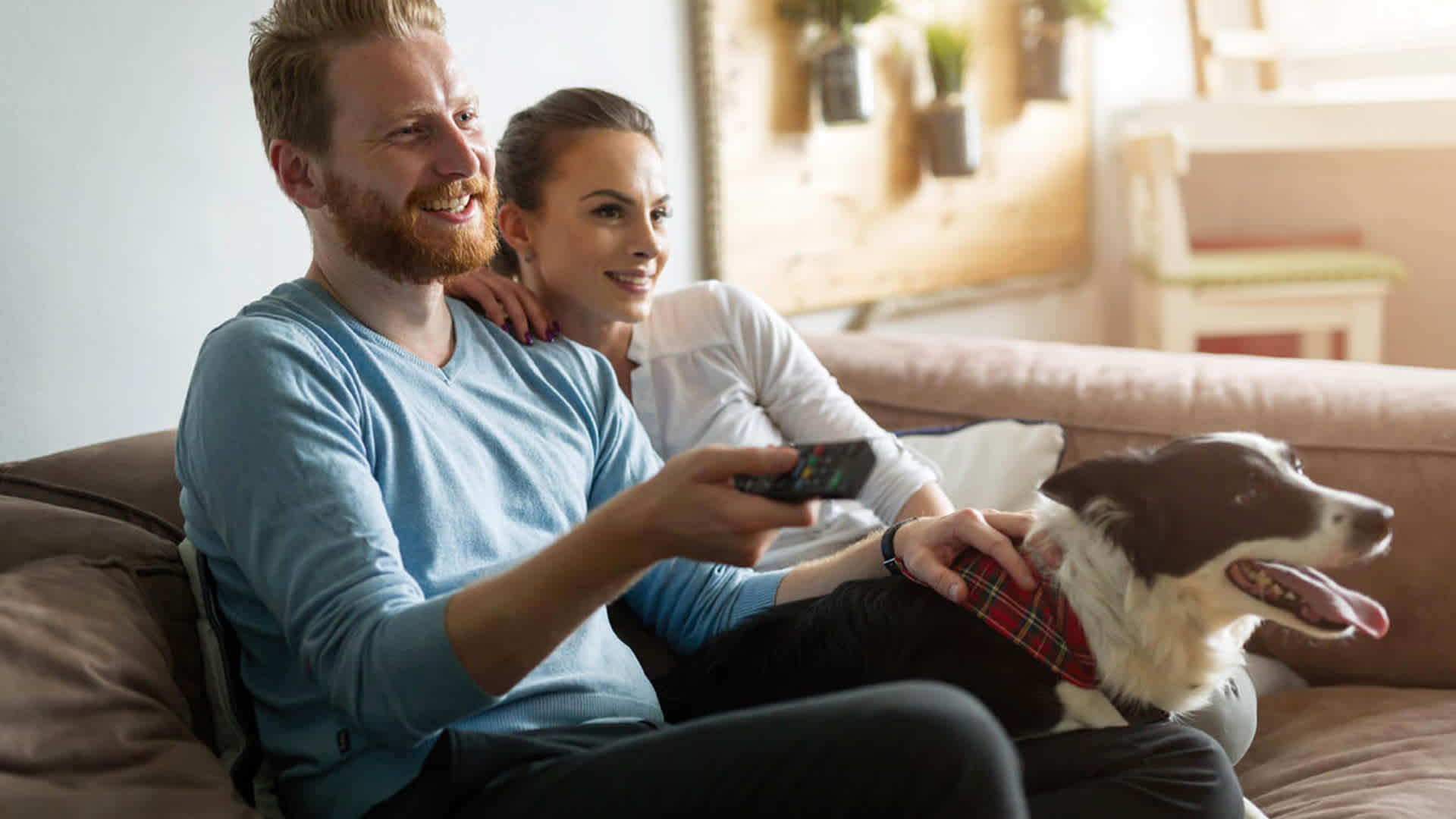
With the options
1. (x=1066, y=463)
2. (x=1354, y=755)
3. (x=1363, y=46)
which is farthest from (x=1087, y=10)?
(x=1354, y=755)

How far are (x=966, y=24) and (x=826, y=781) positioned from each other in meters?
2.87

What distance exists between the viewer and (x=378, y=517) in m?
1.08

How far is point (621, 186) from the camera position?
1.78m

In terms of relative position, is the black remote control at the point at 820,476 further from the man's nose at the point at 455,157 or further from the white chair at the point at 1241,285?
the white chair at the point at 1241,285

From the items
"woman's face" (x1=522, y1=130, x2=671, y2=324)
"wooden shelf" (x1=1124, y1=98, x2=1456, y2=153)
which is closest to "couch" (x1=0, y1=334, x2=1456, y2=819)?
"woman's face" (x1=522, y1=130, x2=671, y2=324)

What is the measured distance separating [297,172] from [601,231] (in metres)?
0.52

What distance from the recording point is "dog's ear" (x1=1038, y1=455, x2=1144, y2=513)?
1310mm

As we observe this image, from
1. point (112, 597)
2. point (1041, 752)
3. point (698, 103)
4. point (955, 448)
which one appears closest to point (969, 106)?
point (698, 103)

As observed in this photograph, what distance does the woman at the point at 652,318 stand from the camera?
1.75m

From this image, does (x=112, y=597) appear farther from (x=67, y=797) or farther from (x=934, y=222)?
(x=934, y=222)

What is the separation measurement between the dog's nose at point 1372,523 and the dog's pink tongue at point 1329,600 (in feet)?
0.22

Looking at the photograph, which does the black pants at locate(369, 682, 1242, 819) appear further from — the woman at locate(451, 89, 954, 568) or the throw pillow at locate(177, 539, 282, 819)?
the woman at locate(451, 89, 954, 568)

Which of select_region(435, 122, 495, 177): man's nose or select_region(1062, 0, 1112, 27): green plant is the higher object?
select_region(1062, 0, 1112, 27): green plant

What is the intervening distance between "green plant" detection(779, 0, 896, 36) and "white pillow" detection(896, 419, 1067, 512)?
4.52ft
